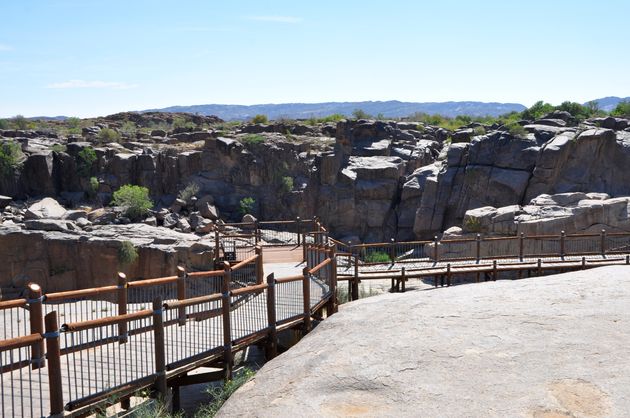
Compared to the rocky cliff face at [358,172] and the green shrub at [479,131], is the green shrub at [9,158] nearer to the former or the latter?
the rocky cliff face at [358,172]

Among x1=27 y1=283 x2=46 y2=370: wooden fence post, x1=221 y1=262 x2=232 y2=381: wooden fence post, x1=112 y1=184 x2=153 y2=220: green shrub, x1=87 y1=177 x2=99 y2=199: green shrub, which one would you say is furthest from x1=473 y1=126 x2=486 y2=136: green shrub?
x1=27 y1=283 x2=46 y2=370: wooden fence post

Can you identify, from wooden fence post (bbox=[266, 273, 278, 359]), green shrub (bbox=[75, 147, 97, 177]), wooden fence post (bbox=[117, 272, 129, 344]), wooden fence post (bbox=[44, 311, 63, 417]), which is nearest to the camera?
wooden fence post (bbox=[44, 311, 63, 417])

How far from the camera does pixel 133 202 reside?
1407 inches

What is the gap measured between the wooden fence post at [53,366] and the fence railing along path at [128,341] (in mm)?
12

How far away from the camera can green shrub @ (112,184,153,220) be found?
3566 centimetres

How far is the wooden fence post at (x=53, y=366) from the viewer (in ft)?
25.2

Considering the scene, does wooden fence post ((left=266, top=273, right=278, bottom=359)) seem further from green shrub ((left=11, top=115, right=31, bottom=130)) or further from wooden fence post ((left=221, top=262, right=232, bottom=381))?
green shrub ((left=11, top=115, right=31, bottom=130))

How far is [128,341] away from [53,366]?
139 inches

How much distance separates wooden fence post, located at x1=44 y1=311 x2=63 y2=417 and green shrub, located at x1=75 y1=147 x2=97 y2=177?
35.4 meters

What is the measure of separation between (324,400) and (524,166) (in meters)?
34.4

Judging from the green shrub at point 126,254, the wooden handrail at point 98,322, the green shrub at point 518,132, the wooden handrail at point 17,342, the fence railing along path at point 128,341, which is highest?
the green shrub at point 518,132

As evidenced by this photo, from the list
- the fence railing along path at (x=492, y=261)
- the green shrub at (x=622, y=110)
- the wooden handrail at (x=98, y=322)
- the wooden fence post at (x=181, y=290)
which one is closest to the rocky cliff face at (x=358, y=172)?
the green shrub at (x=622, y=110)

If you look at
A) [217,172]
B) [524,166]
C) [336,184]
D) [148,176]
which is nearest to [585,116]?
[524,166]

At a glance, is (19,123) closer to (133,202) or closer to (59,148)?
(59,148)
